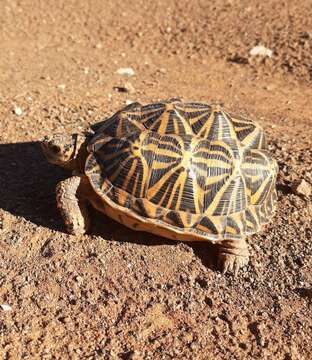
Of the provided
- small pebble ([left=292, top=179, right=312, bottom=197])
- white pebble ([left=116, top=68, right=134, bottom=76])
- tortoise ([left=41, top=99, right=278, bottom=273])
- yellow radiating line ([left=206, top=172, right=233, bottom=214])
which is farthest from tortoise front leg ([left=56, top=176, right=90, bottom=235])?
white pebble ([left=116, top=68, right=134, bottom=76])

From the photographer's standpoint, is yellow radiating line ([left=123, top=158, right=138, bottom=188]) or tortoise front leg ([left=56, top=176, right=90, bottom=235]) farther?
tortoise front leg ([left=56, top=176, right=90, bottom=235])

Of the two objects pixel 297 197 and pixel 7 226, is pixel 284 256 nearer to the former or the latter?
pixel 297 197

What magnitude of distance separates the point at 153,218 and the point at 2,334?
1783 mm

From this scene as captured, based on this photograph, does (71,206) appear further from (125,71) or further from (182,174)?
(125,71)

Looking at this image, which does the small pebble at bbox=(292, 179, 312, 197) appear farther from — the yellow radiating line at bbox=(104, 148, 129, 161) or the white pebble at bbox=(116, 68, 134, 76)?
the white pebble at bbox=(116, 68, 134, 76)

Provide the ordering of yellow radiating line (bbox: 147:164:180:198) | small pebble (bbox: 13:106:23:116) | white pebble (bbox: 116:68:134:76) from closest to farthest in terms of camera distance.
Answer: yellow radiating line (bbox: 147:164:180:198), small pebble (bbox: 13:106:23:116), white pebble (bbox: 116:68:134:76)

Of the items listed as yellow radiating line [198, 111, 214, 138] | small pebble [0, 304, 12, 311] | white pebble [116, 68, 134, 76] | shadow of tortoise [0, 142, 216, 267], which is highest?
yellow radiating line [198, 111, 214, 138]

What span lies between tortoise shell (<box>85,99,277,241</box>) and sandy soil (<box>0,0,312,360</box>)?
50cm

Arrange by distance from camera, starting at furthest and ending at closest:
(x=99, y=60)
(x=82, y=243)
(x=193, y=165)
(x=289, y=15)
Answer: (x=289, y=15) → (x=99, y=60) → (x=82, y=243) → (x=193, y=165)

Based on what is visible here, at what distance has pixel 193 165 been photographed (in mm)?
4316

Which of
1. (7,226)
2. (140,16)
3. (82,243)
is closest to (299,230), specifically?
Answer: (82,243)

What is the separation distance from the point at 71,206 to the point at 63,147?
671mm

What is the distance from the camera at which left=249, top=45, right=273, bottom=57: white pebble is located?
9195 mm

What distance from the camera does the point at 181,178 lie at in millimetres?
4297
